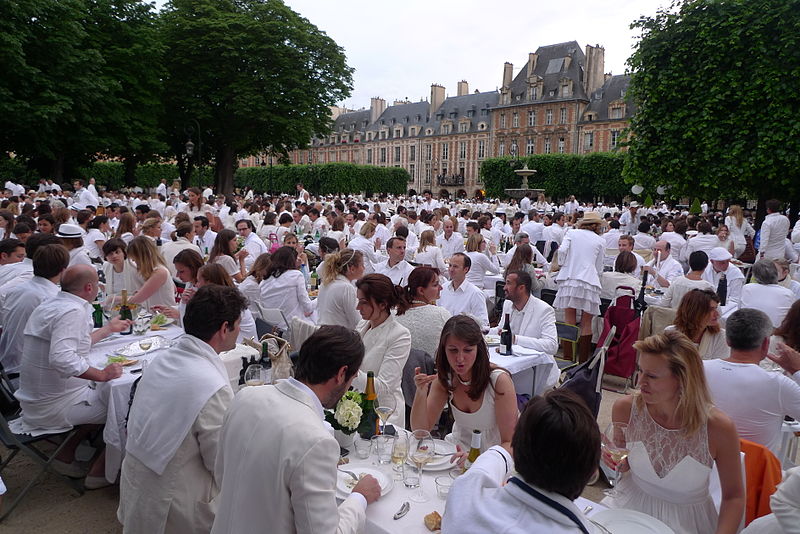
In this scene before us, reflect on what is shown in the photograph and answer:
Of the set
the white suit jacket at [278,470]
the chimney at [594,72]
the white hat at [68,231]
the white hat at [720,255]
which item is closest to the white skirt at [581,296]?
the white hat at [720,255]

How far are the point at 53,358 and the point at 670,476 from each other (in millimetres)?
4138

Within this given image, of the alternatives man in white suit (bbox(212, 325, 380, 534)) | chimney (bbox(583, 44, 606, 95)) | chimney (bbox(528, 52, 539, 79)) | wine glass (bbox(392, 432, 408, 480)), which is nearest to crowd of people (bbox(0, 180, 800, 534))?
man in white suit (bbox(212, 325, 380, 534))

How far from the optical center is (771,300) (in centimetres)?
594

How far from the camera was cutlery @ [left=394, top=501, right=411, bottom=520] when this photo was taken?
2478 mm

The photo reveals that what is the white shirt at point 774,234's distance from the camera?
38.4 ft

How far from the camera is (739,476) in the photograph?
2.67 m

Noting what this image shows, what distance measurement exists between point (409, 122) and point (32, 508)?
7641 cm

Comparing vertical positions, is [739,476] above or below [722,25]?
below

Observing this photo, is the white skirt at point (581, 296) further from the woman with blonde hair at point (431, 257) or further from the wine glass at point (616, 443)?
the wine glass at point (616, 443)

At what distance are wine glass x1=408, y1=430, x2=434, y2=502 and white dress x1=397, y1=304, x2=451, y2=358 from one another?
197 cm

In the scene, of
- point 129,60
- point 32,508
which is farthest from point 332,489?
point 129,60

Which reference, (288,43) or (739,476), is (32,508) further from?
(288,43)

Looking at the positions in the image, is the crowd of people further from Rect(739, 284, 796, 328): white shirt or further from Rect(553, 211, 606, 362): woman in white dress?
Rect(553, 211, 606, 362): woman in white dress

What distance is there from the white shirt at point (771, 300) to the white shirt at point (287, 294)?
5066 mm
